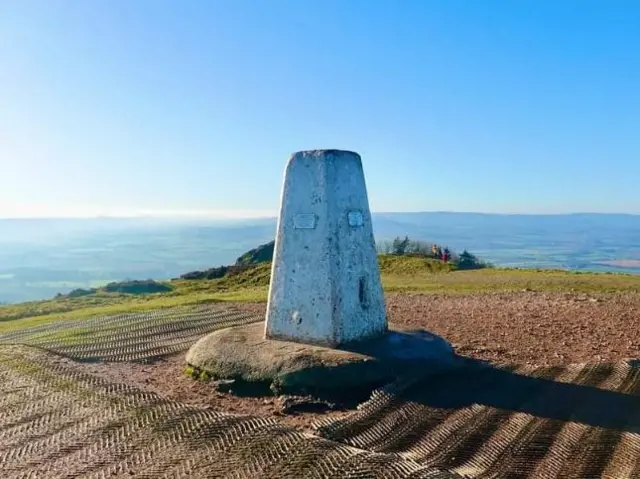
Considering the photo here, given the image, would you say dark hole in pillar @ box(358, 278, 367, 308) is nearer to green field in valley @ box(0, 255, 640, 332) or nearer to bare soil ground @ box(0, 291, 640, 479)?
bare soil ground @ box(0, 291, 640, 479)

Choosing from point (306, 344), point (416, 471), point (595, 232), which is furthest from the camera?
point (595, 232)

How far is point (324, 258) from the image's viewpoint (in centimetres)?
864

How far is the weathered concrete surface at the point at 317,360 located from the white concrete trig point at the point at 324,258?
0.83 feet

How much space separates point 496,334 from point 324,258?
14.0 feet

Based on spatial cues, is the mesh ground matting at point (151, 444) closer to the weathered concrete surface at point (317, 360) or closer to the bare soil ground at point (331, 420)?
the bare soil ground at point (331, 420)

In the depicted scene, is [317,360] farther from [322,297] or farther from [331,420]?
[331,420]

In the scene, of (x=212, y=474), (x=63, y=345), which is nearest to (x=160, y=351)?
(x=63, y=345)

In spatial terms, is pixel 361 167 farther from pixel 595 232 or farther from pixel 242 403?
pixel 595 232

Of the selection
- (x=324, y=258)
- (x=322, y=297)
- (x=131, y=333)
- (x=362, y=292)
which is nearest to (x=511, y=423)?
(x=362, y=292)

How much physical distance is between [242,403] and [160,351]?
3.06m

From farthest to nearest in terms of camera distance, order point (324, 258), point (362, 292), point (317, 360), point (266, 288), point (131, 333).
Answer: point (266, 288)
point (131, 333)
point (362, 292)
point (324, 258)
point (317, 360)

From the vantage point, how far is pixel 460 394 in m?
7.67

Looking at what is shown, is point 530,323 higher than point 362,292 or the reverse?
the reverse

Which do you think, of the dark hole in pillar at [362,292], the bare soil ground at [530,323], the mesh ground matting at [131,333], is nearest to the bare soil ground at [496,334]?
the bare soil ground at [530,323]
